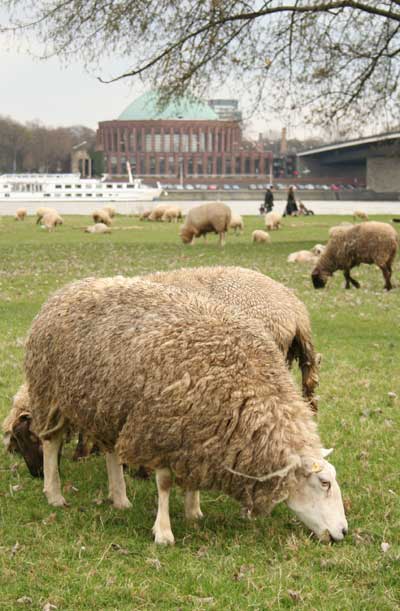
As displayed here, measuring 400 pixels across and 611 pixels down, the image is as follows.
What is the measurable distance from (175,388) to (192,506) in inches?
30.4

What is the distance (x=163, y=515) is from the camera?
430cm

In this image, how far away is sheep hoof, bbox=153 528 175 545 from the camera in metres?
4.23

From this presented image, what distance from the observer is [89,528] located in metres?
4.48

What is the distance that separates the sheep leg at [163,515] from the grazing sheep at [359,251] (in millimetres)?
10536

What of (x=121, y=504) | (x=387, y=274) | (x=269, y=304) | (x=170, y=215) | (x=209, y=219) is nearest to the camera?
(x=121, y=504)

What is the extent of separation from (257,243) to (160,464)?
20.9 meters

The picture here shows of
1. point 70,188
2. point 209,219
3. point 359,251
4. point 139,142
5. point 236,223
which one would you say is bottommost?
point 236,223

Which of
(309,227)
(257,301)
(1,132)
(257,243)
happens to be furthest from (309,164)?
(257,301)

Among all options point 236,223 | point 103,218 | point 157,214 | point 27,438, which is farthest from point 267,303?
point 157,214

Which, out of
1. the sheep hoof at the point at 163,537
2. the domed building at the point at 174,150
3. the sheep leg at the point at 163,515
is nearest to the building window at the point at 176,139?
the domed building at the point at 174,150

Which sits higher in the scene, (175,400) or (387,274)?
(175,400)

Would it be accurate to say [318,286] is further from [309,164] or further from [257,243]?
[309,164]

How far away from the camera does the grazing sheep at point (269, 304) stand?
570 cm

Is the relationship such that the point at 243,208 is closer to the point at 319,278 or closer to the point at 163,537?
the point at 319,278
